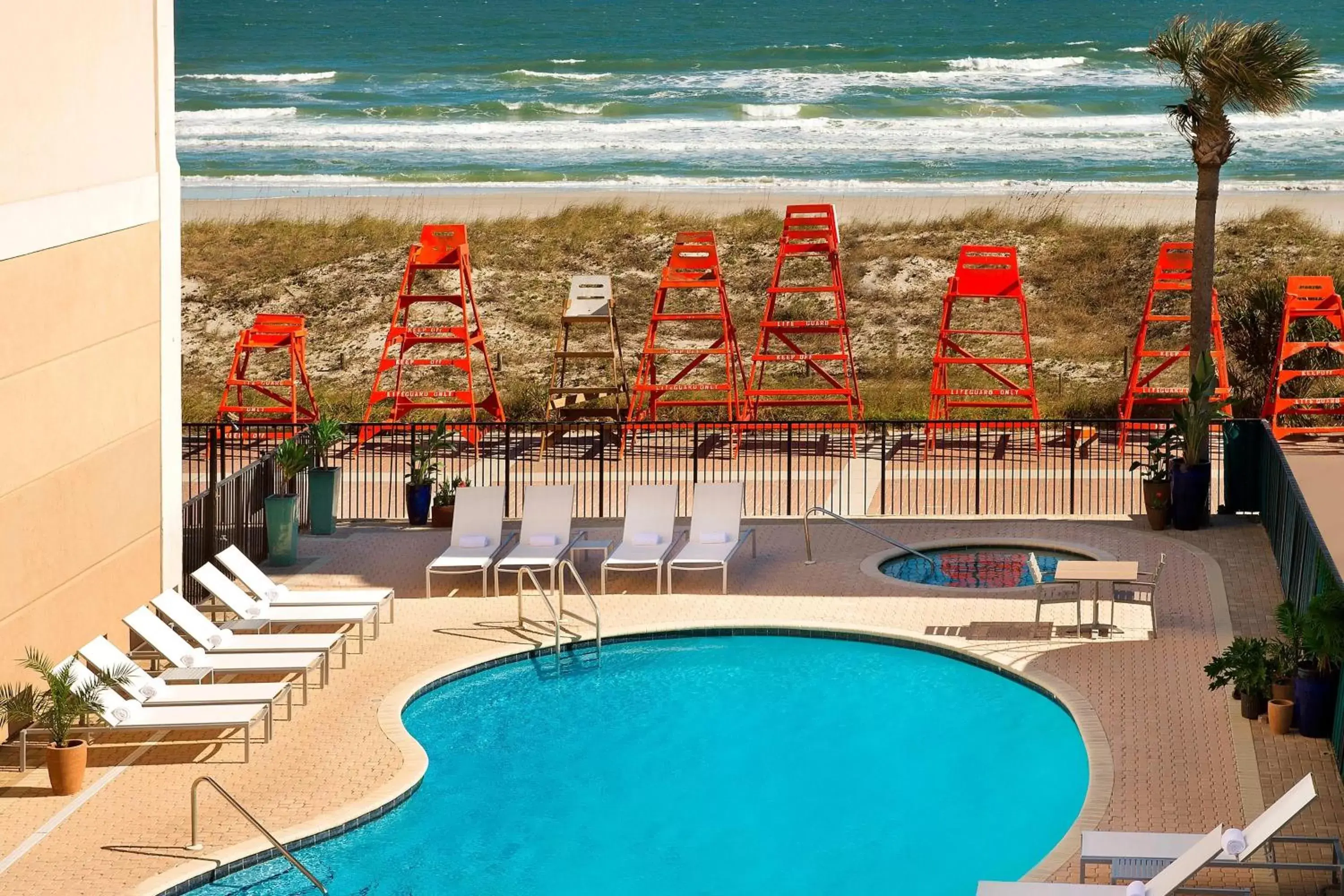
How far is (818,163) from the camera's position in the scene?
53125 millimetres

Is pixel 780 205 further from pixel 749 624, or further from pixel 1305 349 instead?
pixel 749 624

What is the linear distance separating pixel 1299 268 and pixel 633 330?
12358 mm

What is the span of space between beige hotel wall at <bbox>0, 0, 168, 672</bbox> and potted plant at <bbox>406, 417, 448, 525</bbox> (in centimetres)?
533

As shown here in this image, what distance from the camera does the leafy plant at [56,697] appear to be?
42.8 feet

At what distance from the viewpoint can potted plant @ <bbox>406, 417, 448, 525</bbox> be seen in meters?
21.4

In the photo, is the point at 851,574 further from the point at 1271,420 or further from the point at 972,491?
the point at 1271,420

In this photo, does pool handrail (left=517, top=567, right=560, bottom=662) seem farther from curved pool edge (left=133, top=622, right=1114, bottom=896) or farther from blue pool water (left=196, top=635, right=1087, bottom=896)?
blue pool water (left=196, top=635, right=1087, bottom=896)

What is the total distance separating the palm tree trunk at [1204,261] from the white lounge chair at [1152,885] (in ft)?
43.7

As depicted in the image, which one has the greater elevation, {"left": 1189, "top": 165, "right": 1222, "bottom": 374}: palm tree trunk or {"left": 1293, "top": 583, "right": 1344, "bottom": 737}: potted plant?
{"left": 1189, "top": 165, "right": 1222, "bottom": 374}: palm tree trunk

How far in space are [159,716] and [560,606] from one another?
4.59m

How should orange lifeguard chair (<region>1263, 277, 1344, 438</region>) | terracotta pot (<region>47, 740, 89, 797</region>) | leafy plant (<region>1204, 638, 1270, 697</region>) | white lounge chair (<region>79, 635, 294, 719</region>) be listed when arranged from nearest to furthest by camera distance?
terracotta pot (<region>47, 740, 89, 797</region>), white lounge chair (<region>79, 635, 294, 719</region>), leafy plant (<region>1204, 638, 1270, 697</region>), orange lifeguard chair (<region>1263, 277, 1344, 438</region>)

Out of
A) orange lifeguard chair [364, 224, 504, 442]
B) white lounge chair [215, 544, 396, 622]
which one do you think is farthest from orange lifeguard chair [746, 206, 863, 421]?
white lounge chair [215, 544, 396, 622]

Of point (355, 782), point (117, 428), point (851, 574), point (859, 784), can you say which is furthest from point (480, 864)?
point (851, 574)

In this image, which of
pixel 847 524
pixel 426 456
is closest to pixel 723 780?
pixel 847 524
